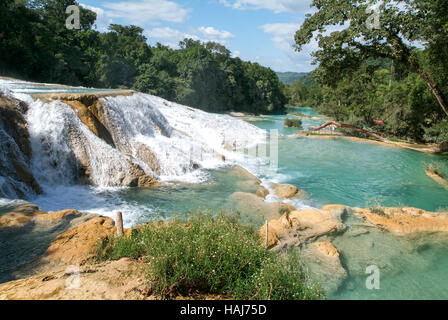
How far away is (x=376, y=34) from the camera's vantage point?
9.19m

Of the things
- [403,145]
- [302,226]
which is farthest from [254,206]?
[403,145]

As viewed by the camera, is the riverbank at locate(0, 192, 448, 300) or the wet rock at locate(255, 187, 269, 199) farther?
the wet rock at locate(255, 187, 269, 199)

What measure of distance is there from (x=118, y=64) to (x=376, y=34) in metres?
31.9

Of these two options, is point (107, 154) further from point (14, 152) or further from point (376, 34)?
point (376, 34)

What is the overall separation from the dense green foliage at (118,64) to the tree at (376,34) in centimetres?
2346

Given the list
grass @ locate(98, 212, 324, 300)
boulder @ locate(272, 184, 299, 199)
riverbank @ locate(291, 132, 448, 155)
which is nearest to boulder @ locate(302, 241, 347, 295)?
A: grass @ locate(98, 212, 324, 300)

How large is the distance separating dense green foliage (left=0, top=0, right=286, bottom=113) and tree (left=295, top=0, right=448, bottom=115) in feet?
77.0

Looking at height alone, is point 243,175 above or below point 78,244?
below

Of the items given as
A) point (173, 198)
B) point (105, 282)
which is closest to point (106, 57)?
point (173, 198)

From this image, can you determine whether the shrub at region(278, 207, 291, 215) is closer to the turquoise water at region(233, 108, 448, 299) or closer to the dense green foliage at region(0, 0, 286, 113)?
the turquoise water at region(233, 108, 448, 299)

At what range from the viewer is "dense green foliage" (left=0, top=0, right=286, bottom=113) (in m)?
24.2

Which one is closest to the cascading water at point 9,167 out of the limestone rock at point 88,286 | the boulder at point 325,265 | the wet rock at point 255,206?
the limestone rock at point 88,286
